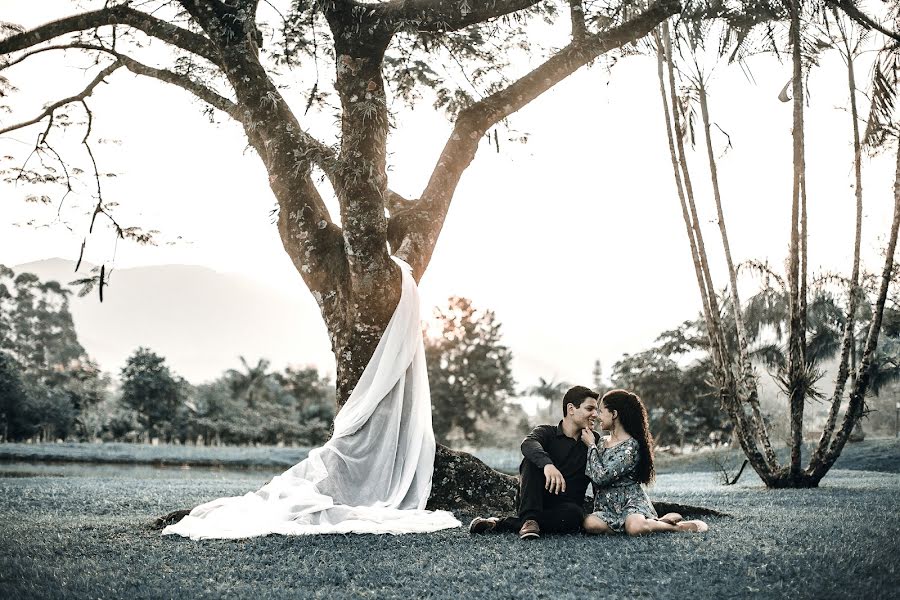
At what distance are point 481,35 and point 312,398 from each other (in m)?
31.8

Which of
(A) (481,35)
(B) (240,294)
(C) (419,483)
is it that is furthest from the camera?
(B) (240,294)

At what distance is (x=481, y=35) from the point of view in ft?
29.7

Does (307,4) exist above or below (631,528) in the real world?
above

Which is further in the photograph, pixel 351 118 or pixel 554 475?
pixel 351 118

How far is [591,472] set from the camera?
550cm

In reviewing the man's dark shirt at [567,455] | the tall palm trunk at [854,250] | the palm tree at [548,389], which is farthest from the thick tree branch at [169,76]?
the palm tree at [548,389]

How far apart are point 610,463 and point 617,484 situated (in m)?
0.28

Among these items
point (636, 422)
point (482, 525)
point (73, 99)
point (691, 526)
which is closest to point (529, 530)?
point (482, 525)

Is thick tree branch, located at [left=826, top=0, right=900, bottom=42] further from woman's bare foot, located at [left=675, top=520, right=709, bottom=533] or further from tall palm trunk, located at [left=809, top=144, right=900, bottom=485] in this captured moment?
woman's bare foot, located at [left=675, top=520, right=709, bottom=533]

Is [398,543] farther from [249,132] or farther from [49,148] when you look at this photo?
[49,148]

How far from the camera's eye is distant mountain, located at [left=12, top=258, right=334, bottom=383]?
167875 millimetres

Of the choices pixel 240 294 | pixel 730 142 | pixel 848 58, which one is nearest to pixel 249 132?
pixel 730 142

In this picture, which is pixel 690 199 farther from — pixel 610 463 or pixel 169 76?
pixel 169 76

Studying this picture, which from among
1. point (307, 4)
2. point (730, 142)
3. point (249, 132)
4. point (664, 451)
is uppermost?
point (307, 4)
